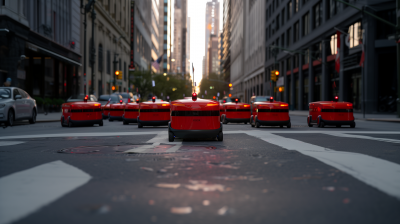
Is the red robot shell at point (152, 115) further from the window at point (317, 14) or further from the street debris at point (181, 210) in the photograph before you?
the window at point (317, 14)

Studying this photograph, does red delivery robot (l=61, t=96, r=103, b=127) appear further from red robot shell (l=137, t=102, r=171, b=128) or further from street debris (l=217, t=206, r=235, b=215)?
street debris (l=217, t=206, r=235, b=215)

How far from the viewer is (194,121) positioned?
10.3 m

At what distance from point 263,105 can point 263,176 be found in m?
11.2

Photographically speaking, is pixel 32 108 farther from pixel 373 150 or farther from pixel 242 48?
pixel 242 48

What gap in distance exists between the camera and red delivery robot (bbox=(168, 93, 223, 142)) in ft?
33.2

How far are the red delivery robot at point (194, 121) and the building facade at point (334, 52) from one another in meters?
19.6

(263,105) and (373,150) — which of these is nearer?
(373,150)

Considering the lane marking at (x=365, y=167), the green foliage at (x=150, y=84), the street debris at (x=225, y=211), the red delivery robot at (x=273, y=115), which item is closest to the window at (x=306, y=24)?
the green foliage at (x=150, y=84)

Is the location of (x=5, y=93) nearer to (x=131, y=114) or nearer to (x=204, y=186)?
(x=131, y=114)

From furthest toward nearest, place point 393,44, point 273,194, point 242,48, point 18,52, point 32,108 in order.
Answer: point 242,48 → point 393,44 → point 18,52 → point 32,108 → point 273,194

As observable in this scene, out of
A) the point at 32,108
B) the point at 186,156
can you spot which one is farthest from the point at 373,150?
the point at 32,108

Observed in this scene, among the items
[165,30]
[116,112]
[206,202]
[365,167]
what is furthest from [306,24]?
[165,30]

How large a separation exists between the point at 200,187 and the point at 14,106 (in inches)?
607

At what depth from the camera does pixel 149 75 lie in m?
68.8
